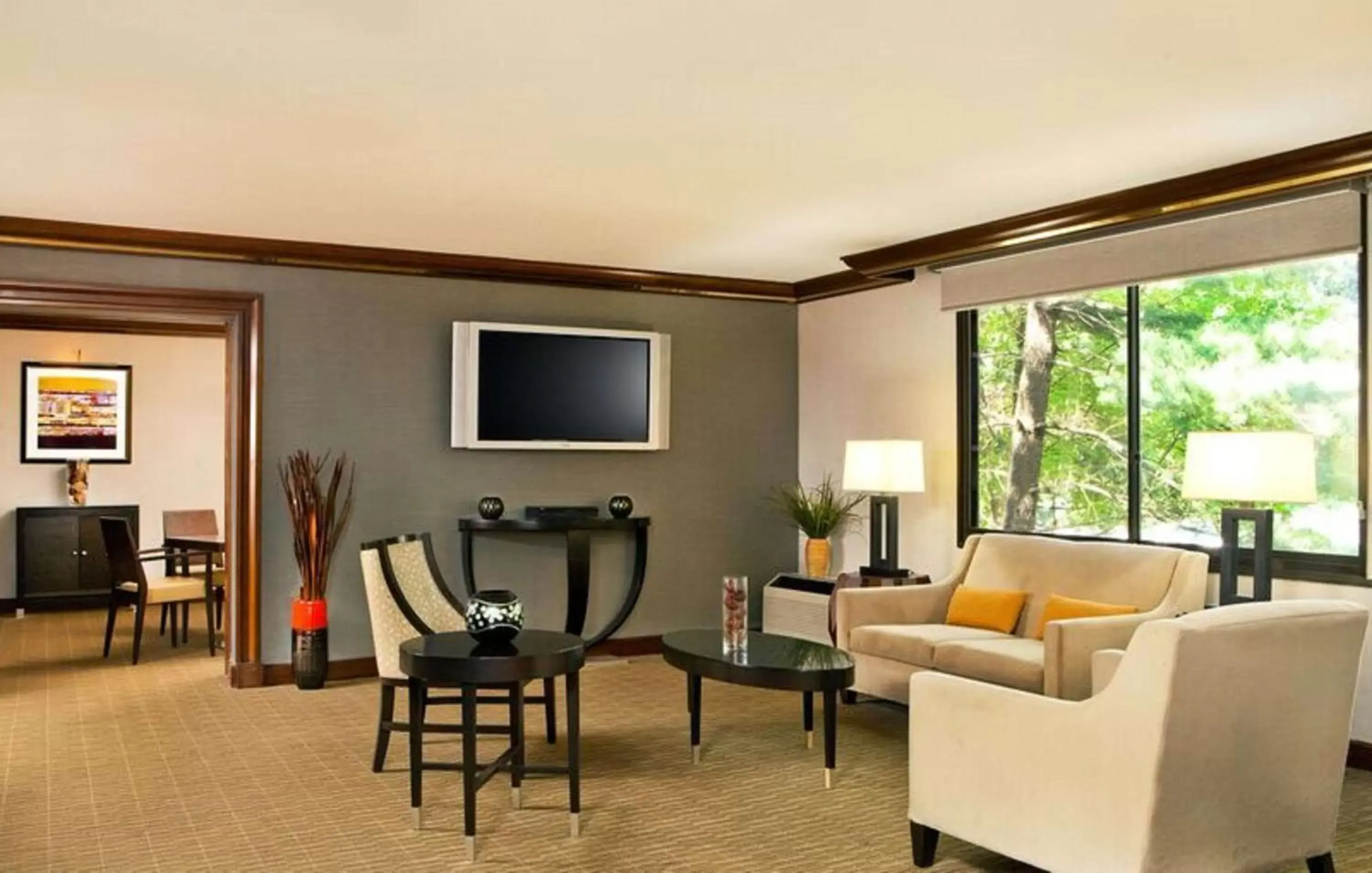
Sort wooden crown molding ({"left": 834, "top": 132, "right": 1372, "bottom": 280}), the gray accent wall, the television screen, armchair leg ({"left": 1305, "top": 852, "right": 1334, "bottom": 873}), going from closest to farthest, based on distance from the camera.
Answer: armchair leg ({"left": 1305, "top": 852, "right": 1334, "bottom": 873}) → wooden crown molding ({"left": 834, "top": 132, "right": 1372, "bottom": 280}) → the gray accent wall → the television screen

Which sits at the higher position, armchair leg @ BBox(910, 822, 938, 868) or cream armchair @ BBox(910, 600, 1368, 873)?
cream armchair @ BBox(910, 600, 1368, 873)

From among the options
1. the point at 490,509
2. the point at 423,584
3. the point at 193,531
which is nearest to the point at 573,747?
the point at 423,584

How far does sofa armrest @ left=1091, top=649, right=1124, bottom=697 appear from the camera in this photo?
375cm

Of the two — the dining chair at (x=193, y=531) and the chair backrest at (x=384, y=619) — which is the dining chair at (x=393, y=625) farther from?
the dining chair at (x=193, y=531)

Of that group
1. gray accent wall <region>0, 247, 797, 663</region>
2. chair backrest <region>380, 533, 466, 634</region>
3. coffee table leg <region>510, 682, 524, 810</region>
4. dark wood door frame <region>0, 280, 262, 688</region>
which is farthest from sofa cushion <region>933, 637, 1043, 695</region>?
dark wood door frame <region>0, 280, 262, 688</region>

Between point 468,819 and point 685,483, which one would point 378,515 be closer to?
point 685,483

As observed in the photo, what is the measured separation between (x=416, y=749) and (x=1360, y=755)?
362 cm

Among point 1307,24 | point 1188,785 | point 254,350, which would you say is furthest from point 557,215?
point 1188,785

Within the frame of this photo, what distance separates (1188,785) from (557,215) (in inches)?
151

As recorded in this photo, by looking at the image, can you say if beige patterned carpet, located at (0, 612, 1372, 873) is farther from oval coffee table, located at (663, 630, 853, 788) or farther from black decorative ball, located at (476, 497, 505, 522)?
black decorative ball, located at (476, 497, 505, 522)

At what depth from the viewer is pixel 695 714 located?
4859 mm

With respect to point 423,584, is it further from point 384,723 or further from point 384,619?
point 384,723

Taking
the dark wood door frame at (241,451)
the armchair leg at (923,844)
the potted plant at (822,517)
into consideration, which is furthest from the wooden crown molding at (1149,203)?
the dark wood door frame at (241,451)

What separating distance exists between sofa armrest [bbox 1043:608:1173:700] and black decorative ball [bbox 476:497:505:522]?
3.32m
